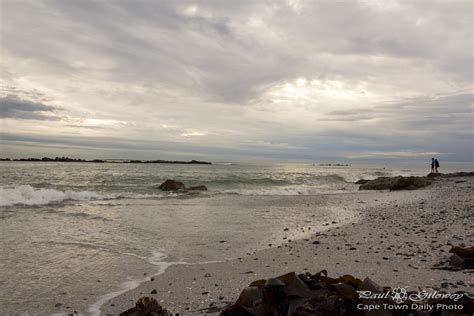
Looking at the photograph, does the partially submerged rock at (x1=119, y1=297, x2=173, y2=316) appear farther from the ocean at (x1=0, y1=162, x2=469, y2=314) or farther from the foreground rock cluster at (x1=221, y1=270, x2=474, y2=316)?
the ocean at (x1=0, y1=162, x2=469, y2=314)

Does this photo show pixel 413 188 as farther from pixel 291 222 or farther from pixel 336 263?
pixel 336 263

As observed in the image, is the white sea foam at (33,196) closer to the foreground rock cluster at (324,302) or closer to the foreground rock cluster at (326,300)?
the foreground rock cluster at (324,302)

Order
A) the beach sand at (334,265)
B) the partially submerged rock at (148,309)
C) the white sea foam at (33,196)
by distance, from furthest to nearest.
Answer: the white sea foam at (33,196) → the beach sand at (334,265) → the partially submerged rock at (148,309)

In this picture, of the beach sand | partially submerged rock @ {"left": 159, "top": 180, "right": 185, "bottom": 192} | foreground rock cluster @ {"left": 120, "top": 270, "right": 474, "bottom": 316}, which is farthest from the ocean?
partially submerged rock @ {"left": 159, "top": 180, "right": 185, "bottom": 192}

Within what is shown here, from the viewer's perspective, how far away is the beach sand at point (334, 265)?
4.53m

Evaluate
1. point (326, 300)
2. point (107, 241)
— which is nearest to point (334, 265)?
point (326, 300)

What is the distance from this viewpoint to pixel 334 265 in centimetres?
602

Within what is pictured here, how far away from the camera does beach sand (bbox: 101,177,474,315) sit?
178 inches

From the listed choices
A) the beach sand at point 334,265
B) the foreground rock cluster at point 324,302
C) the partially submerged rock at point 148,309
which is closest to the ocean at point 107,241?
the beach sand at point 334,265

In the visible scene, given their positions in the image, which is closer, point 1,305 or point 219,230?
point 1,305

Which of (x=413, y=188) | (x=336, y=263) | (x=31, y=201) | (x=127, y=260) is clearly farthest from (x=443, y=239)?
(x=413, y=188)

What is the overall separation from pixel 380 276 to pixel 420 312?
86.3 inches

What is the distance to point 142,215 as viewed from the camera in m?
12.7

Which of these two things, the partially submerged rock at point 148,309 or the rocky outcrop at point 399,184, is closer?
the partially submerged rock at point 148,309
